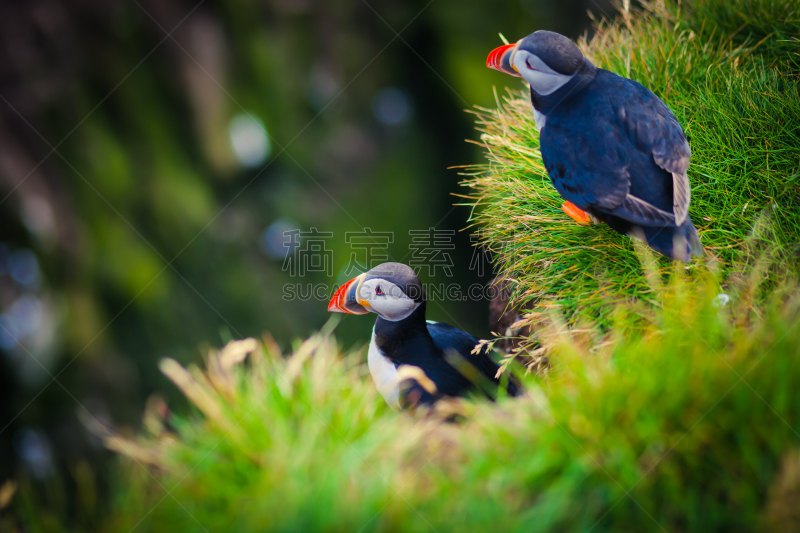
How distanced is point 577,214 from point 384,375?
1.03m

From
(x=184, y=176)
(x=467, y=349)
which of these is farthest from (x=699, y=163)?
(x=184, y=176)

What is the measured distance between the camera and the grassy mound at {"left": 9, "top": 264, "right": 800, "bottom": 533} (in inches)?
37.5

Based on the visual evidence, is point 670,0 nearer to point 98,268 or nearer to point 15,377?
point 98,268

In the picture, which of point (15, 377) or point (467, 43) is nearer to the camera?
point (15, 377)

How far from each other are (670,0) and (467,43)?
75.1 inches

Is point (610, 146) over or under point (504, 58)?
under

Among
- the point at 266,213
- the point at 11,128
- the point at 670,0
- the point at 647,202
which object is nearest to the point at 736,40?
the point at 670,0

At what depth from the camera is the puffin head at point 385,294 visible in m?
1.83

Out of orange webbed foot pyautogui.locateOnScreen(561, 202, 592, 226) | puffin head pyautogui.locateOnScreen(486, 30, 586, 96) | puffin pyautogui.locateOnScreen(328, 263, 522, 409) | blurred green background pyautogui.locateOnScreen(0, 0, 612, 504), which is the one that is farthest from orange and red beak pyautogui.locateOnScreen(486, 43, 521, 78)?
blurred green background pyautogui.locateOnScreen(0, 0, 612, 504)

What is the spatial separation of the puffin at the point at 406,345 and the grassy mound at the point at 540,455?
1.96 ft

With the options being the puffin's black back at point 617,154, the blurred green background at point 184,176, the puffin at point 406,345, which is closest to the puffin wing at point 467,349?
the puffin at point 406,345

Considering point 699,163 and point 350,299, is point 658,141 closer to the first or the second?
point 699,163

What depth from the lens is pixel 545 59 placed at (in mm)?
1605

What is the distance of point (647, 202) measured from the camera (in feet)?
5.11
